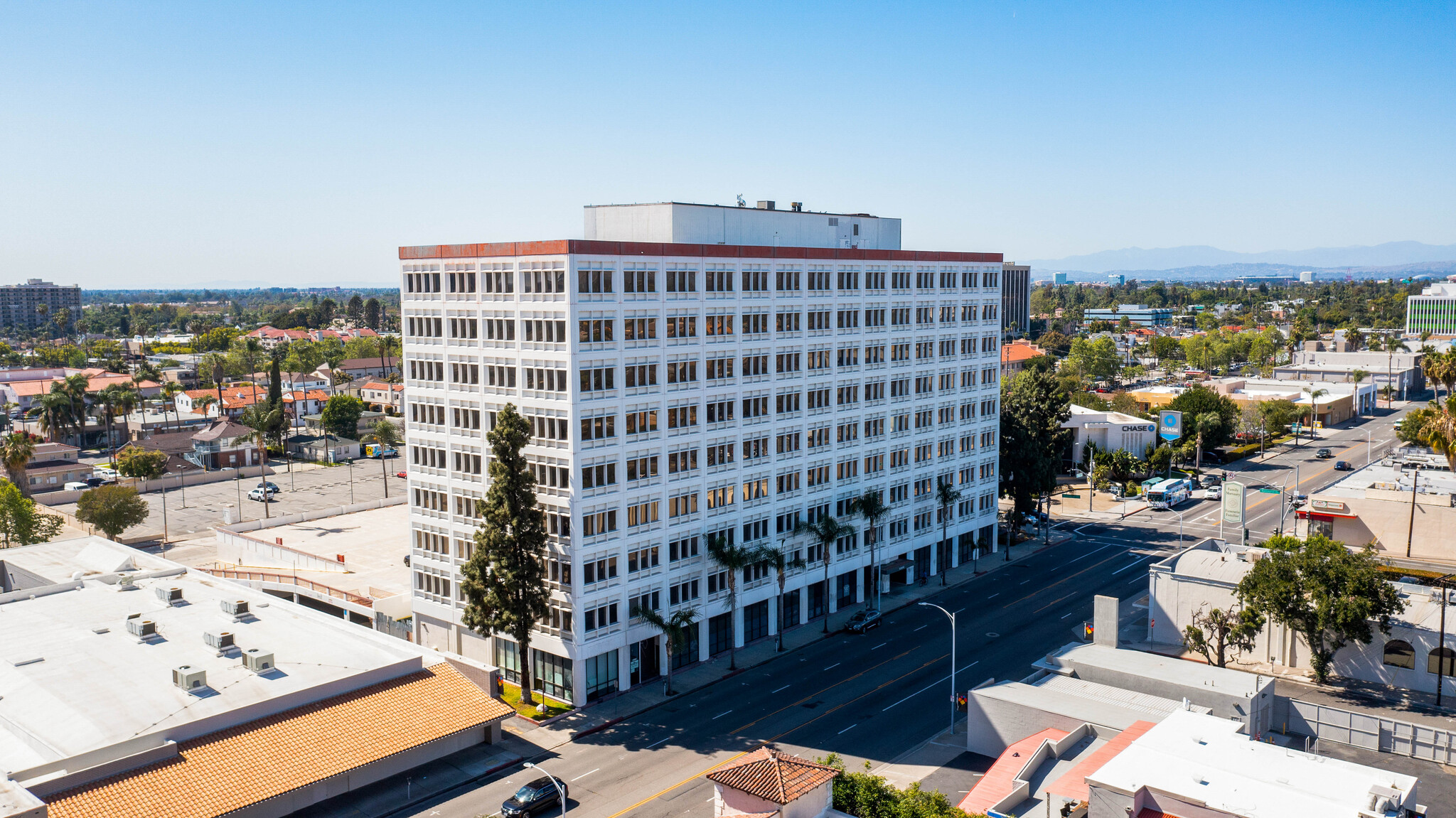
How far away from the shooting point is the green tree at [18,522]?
99625 millimetres

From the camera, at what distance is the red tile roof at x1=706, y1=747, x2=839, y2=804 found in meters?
40.6

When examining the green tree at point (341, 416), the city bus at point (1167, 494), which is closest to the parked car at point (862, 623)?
the city bus at point (1167, 494)

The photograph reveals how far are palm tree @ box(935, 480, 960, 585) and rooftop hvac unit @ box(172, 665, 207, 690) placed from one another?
201ft

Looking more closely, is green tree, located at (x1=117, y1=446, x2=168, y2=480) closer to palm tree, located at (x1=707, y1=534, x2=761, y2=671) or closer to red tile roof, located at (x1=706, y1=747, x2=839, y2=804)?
palm tree, located at (x1=707, y1=534, x2=761, y2=671)

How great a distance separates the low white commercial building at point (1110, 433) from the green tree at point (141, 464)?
130 metres

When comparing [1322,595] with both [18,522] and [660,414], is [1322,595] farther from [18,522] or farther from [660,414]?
[18,522]

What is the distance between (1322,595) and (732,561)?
37270mm

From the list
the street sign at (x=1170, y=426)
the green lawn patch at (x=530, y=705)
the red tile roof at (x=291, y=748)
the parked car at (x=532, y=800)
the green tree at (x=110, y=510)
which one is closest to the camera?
the red tile roof at (x=291, y=748)

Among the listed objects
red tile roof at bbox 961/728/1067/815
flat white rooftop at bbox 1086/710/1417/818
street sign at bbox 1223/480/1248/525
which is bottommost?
red tile roof at bbox 961/728/1067/815

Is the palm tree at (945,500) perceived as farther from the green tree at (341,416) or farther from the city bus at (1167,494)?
the green tree at (341,416)

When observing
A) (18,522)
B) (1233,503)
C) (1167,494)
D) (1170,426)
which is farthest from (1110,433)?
(18,522)

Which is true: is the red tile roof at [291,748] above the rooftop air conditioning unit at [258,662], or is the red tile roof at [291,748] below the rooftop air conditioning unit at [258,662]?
below

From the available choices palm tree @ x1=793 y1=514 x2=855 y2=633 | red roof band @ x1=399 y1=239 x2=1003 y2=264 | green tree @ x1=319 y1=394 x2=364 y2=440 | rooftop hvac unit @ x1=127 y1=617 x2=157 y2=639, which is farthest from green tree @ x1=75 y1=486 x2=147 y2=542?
palm tree @ x1=793 y1=514 x2=855 y2=633

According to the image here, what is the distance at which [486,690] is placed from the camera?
210 feet
